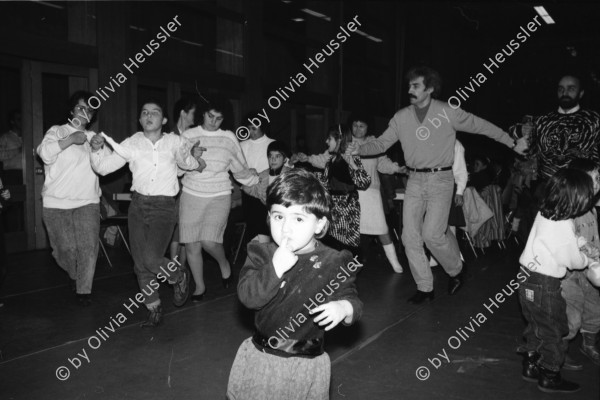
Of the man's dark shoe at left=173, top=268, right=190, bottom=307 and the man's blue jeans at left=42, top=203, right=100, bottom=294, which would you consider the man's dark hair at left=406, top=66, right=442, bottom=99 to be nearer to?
the man's dark shoe at left=173, top=268, right=190, bottom=307

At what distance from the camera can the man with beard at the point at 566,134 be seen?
4.31 metres

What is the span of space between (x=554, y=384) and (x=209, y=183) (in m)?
3.09

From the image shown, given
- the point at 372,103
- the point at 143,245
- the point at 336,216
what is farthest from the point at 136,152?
the point at 372,103

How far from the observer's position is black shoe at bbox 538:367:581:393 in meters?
3.29

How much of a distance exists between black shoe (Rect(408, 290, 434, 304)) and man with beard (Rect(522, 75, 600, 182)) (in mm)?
1474

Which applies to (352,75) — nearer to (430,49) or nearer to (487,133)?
(430,49)

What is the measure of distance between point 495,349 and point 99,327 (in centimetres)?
300

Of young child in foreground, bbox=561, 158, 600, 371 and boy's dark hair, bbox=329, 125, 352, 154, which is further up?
boy's dark hair, bbox=329, 125, 352, 154

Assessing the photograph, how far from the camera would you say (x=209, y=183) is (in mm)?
5016

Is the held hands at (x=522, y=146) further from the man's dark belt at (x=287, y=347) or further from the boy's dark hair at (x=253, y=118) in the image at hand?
the man's dark belt at (x=287, y=347)

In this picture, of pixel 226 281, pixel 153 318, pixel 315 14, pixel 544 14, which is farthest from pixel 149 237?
pixel 544 14

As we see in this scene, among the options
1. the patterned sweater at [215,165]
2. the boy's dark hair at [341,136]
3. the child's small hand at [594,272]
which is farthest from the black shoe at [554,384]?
the patterned sweater at [215,165]

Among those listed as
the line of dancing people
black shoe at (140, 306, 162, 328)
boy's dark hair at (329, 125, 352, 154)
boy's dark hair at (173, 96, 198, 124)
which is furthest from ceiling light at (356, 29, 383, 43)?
black shoe at (140, 306, 162, 328)

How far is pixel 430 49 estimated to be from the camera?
16656 millimetres
